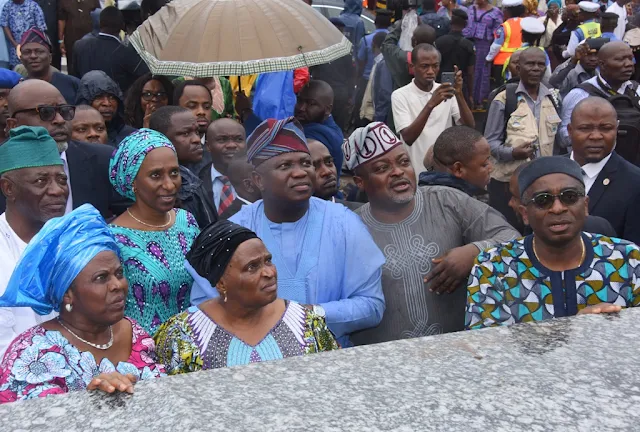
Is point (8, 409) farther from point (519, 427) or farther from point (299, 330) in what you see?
point (299, 330)

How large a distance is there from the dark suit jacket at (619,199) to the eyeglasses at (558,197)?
3.94 ft

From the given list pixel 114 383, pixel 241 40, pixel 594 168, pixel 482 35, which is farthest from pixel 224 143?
pixel 482 35

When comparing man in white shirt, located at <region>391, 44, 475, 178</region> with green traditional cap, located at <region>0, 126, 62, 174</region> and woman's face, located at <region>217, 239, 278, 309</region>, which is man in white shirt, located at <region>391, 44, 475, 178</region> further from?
woman's face, located at <region>217, 239, 278, 309</region>

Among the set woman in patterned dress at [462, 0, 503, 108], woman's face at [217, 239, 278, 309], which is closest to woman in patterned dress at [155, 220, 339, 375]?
woman's face at [217, 239, 278, 309]

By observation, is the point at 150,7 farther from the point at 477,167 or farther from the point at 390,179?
the point at 390,179

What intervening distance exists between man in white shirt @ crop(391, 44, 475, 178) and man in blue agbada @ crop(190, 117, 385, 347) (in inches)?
116

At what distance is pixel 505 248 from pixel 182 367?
1329 mm

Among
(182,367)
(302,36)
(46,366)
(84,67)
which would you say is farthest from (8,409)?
(84,67)

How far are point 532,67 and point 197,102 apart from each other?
270 cm

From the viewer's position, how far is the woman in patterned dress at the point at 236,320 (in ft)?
9.86

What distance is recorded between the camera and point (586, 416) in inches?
72.2

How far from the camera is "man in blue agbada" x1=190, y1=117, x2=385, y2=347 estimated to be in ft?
11.3

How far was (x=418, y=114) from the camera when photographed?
6.83 meters

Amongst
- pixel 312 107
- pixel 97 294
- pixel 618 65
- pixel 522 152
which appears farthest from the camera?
pixel 618 65
